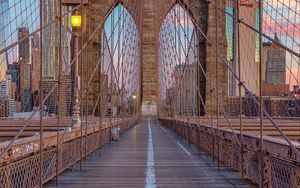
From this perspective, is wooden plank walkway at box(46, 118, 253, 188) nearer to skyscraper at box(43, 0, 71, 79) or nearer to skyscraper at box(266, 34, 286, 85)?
skyscraper at box(43, 0, 71, 79)

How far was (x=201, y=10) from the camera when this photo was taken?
5128 centimetres

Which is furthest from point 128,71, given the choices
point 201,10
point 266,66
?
point 266,66

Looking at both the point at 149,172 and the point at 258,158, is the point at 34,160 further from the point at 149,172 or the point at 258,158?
the point at 149,172

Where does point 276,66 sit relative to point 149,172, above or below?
above

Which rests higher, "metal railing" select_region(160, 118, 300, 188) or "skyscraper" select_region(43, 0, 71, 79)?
"skyscraper" select_region(43, 0, 71, 79)

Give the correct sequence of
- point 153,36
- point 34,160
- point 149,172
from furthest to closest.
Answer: point 153,36 → point 149,172 → point 34,160

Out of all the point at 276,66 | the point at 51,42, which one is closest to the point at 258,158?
the point at 276,66

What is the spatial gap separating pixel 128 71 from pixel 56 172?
116 feet

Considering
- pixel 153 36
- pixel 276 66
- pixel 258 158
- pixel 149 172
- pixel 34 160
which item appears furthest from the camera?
pixel 153 36

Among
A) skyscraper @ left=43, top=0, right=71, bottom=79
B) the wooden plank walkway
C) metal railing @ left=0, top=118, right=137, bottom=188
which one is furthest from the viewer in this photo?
skyscraper @ left=43, top=0, right=71, bottom=79

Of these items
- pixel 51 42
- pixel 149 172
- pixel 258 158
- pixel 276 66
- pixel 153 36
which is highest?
pixel 153 36

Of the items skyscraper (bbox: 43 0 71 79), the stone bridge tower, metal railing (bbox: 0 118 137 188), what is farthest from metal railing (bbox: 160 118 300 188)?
the stone bridge tower

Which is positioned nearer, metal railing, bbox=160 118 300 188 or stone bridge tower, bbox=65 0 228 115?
metal railing, bbox=160 118 300 188

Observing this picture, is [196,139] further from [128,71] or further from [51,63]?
[128,71]
